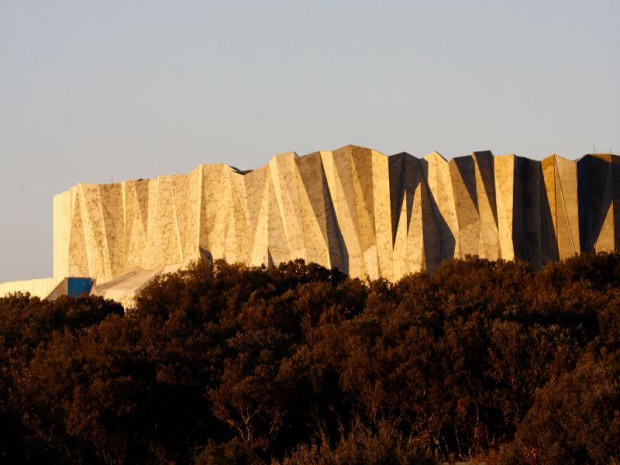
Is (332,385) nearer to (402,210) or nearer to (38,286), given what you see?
(402,210)

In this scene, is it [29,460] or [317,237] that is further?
[317,237]

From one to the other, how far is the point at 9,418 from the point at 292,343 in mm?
8965

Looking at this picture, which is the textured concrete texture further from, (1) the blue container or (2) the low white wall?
(2) the low white wall

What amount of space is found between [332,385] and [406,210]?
778 inches

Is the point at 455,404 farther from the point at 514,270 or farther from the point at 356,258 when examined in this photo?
the point at 356,258

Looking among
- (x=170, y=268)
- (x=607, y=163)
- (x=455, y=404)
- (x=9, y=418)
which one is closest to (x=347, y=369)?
(x=455, y=404)

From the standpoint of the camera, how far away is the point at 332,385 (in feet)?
63.3

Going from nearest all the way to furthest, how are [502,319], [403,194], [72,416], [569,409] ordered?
[569,409] → [72,416] → [502,319] → [403,194]

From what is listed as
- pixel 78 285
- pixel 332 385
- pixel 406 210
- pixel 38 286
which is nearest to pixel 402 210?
pixel 406 210

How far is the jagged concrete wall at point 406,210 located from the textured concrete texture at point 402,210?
34mm

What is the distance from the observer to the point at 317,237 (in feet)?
131

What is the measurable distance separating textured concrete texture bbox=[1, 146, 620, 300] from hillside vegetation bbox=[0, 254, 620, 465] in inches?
593

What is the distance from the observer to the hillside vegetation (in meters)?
15.9

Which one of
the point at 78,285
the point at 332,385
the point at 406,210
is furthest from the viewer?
the point at 78,285
